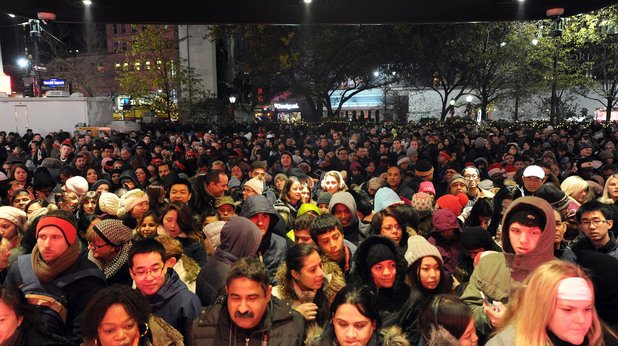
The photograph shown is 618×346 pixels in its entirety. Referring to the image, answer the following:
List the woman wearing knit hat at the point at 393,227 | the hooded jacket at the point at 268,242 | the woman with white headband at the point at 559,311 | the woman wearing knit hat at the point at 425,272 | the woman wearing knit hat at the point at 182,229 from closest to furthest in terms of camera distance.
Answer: the woman with white headband at the point at 559,311 < the woman wearing knit hat at the point at 425,272 < the hooded jacket at the point at 268,242 < the woman wearing knit hat at the point at 393,227 < the woman wearing knit hat at the point at 182,229

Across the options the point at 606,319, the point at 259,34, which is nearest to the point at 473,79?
the point at 259,34

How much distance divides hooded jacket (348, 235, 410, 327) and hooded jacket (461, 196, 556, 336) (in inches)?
17.4

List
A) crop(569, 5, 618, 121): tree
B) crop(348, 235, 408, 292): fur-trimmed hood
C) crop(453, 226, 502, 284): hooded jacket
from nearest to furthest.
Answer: crop(348, 235, 408, 292): fur-trimmed hood < crop(453, 226, 502, 284): hooded jacket < crop(569, 5, 618, 121): tree

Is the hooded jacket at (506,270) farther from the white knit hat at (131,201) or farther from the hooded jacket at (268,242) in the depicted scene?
the white knit hat at (131,201)

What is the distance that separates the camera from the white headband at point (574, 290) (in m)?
2.43

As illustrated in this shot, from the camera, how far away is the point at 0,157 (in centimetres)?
1386

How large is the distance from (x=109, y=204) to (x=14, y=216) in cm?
124

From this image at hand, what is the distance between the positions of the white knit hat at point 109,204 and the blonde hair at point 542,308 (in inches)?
199

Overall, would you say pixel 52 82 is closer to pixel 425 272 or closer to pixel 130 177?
pixel 130 177

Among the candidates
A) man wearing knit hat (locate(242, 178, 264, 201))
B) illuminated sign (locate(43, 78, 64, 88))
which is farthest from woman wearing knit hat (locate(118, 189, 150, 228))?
illuminated sign (locate(43, 78, 64, 88))

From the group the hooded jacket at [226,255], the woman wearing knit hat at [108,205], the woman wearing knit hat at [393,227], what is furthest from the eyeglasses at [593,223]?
the woman wearing knit hat at [108,205]

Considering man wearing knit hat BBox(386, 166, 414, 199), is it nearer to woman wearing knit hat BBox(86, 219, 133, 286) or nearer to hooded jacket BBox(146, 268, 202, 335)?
woman wearing knit hat BBox(86, 219, 133, 286)

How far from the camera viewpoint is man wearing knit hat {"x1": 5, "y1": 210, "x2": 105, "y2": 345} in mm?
3346

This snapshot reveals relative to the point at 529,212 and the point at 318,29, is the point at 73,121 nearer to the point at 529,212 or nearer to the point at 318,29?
the point at 318,29
